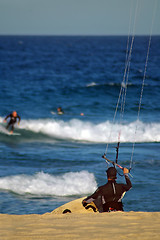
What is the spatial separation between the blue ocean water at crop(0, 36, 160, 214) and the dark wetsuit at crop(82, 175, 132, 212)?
1.93 meters

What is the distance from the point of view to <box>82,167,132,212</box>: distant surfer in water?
7.94 m

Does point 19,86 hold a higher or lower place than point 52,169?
lower

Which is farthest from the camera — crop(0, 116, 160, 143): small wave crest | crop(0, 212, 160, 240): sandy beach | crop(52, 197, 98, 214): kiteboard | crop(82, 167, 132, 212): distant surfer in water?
crop(0, 116, 160, 143): small wave crest

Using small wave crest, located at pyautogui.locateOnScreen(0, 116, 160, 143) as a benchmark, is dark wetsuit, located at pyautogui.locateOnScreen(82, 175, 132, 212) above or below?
above

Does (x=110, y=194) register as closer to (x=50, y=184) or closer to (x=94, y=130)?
(x=50, y=184)

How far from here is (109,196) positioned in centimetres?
800

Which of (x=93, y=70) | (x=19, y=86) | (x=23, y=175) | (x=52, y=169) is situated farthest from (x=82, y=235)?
(x=93, y=70)

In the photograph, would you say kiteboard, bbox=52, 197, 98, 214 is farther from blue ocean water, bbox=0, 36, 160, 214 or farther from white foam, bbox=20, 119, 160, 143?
white foam, bbox=20, 119, 160, 143

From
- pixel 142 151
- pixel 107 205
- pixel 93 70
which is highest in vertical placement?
pixel 107 205

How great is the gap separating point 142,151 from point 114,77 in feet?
85.5

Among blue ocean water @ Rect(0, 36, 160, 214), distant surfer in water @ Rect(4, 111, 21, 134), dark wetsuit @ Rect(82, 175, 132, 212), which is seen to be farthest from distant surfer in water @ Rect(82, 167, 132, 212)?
distant surfer in water @ Rect(4, 111, 21, 134)

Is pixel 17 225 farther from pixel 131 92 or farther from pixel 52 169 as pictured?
pixel 131 92

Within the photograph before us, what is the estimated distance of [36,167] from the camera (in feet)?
51.0

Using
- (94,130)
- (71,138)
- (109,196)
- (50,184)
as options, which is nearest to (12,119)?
(71,138)
